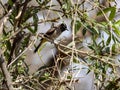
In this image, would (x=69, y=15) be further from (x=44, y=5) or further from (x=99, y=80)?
(x=99, y=80)

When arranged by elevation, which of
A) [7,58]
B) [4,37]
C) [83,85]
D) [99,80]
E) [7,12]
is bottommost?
[83,85]

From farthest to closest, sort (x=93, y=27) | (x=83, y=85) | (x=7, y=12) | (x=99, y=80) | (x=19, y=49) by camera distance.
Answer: (x=83, y=85)
(x=99, y=80)
(x=19, y=49)
(x=93, y=27)
(x=7, y=12)

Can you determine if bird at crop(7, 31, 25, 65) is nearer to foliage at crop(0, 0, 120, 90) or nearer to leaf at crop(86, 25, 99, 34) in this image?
foliage at crop(0, 0, 120, 90)

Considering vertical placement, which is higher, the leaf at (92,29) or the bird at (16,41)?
the bird at (16,41)

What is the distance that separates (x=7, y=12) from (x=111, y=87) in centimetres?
88

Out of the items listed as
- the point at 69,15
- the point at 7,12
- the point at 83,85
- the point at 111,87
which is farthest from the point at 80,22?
the point at 83,85

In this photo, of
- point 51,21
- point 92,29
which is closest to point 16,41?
point 51,21

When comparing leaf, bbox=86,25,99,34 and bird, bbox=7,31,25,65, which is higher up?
bird, bbox=7,31,25,65

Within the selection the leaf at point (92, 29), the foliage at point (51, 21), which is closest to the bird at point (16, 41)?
the foliage at point (51, 21)

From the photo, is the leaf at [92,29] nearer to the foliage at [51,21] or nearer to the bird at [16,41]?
the foliage at [51,21]

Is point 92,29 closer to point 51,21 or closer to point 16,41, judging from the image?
point 51,21

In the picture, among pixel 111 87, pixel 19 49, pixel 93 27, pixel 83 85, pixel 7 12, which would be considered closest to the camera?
pixel 7 12

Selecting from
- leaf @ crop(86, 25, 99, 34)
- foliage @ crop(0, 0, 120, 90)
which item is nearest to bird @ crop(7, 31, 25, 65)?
foliage @ crop(0, 0, 120, 90)

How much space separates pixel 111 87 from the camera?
6.69 feet
